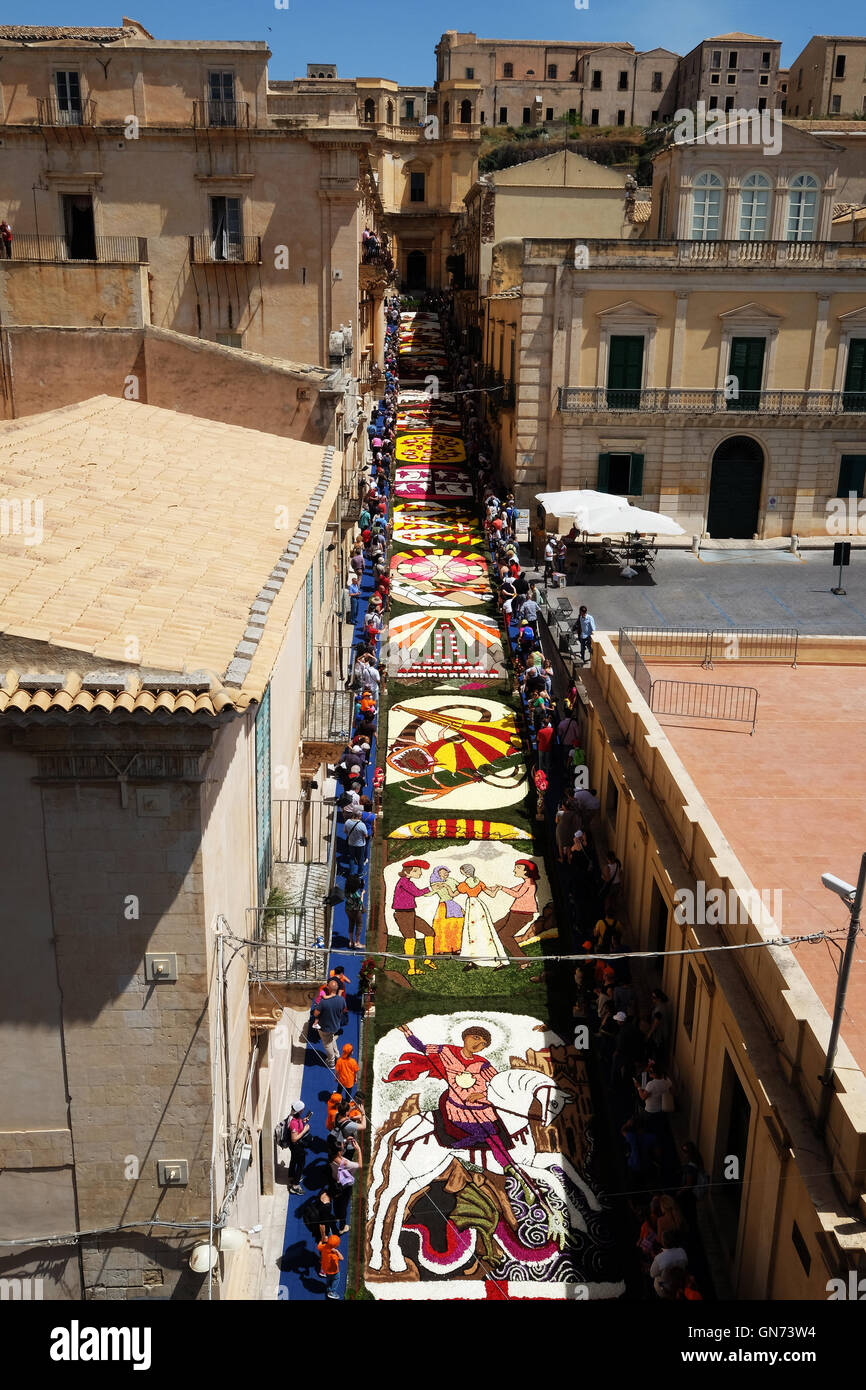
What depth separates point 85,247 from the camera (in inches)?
1336

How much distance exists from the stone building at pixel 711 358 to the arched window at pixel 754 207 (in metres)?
0.05

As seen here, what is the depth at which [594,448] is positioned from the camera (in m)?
39.1

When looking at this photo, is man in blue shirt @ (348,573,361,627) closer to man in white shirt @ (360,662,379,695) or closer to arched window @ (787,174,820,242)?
man in white shirt @ (360,662,379,695)

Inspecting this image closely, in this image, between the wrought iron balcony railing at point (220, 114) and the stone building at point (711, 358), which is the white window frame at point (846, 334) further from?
the wrought iron balcony railing at point (220, 114)

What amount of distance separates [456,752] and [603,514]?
12338mm

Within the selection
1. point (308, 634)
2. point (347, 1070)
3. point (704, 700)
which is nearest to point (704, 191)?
point (704, 700)

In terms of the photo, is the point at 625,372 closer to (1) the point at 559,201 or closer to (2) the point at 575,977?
(1) the point at 559,201

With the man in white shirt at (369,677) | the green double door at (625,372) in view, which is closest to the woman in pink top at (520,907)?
the man in white shirt at (369,677)

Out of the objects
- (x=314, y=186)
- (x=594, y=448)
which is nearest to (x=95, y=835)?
(x=314, y=186)

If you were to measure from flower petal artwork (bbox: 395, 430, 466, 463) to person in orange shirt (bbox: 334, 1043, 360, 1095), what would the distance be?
37.4 meters

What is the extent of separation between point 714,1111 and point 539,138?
10286 cm

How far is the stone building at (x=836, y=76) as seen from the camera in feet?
297

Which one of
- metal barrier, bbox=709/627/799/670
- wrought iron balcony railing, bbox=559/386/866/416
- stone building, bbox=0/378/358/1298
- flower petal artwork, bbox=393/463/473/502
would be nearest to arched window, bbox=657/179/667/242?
wrought iron balcony railing, bbox=559/386/866/416
